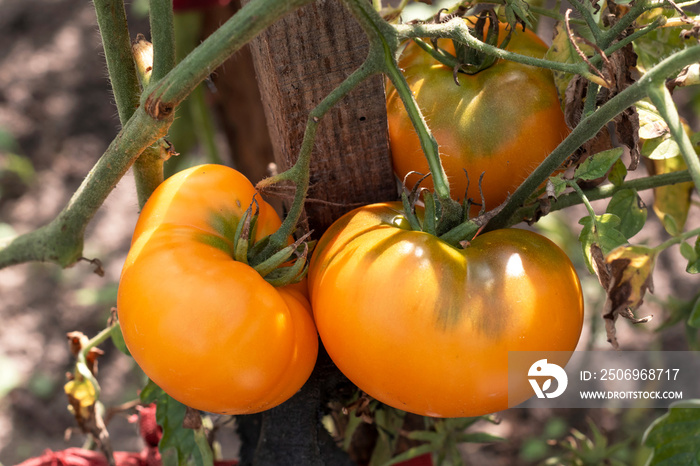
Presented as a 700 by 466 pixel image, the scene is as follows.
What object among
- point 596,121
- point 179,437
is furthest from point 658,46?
point 179,437

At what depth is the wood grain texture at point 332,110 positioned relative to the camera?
0.69 m

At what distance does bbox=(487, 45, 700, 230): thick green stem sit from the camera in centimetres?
50

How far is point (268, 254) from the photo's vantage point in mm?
660

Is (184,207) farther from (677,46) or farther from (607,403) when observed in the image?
(607,403)

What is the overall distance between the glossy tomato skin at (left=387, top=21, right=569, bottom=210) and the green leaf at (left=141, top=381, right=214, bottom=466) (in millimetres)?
446

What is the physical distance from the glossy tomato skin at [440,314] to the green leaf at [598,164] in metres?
0.09

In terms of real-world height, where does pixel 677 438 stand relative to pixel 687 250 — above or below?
below

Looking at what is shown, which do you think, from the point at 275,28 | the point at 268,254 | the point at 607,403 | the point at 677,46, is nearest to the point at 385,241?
the point at 268,254

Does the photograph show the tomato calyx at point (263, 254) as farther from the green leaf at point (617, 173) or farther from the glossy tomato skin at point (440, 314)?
the green leaf at point (617, 173)

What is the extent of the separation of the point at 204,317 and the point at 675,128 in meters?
0.44

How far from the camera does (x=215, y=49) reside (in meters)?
0.53

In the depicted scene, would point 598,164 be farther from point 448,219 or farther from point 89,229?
point 89,229

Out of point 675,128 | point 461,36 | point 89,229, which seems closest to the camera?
point 675,128

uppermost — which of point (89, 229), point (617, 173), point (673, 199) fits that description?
point (617, 173)
